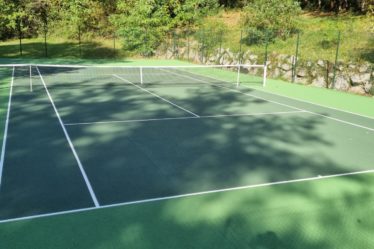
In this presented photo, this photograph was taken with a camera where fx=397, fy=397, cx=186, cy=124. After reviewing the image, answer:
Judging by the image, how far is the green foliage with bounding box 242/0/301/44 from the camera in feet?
70.9

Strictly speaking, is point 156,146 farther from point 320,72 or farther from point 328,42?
point 328,42

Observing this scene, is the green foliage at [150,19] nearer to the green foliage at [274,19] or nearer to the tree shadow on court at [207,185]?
the green foliage at [274,19]

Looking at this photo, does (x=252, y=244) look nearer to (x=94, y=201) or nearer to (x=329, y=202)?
(x=329, y=202)

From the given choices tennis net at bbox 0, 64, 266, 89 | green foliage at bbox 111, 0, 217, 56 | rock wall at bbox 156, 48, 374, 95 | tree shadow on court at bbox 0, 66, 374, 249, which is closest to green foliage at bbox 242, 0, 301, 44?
rock wall at bbox 156, 48, 374, 95

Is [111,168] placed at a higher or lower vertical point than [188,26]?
lower

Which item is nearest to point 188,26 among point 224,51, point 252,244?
point 224,51

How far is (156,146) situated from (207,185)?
2.22 metres

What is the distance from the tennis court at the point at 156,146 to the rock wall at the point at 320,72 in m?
4.20

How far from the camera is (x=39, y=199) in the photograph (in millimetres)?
5461

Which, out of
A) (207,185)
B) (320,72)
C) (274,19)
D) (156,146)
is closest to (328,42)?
(320,72)

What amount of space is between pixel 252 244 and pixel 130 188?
2.20 metres

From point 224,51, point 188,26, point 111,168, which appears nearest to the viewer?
point 111,168

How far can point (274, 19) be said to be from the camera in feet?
72.0

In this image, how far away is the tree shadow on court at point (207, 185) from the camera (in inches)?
179
